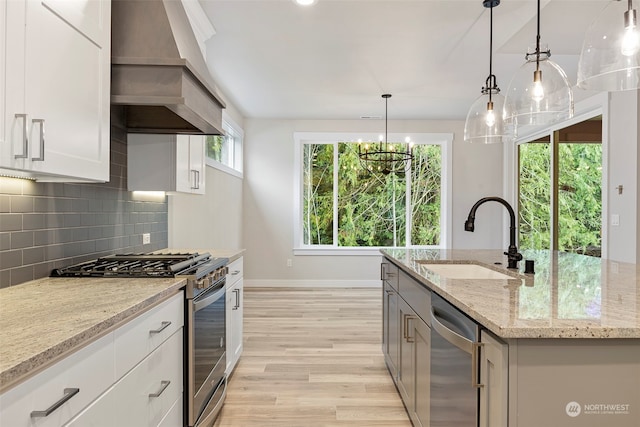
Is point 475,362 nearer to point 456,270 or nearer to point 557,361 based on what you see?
point 557,361

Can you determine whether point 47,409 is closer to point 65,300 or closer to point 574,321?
point 65,300

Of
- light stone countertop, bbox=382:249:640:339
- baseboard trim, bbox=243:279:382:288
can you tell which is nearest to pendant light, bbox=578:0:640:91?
light stone countertop, bbox=382:249:640:339

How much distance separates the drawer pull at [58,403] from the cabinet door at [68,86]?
0.74m

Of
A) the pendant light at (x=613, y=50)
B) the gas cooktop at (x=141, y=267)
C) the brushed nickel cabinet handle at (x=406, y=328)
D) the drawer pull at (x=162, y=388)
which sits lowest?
the drawer pull at (x=162, y=388)

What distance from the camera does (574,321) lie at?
1.13 meters

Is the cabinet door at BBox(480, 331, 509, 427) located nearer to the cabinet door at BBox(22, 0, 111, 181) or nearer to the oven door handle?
the oven door handle

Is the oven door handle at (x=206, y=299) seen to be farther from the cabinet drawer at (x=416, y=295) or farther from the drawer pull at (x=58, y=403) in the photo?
the cabinet drawer at (x=416, y=295)

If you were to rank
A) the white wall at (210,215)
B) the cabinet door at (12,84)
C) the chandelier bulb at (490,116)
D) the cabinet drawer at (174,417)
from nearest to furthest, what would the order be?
the cabinet door at (12,84)
the cabinet drawer at (174,417)
the chandelier bulb at (490,116)
the white wall at (210,215)

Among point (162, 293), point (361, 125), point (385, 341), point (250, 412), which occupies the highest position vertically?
point (361, 125)

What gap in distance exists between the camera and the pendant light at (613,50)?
Answer: 4.81 feet

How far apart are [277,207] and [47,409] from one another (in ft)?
18.4

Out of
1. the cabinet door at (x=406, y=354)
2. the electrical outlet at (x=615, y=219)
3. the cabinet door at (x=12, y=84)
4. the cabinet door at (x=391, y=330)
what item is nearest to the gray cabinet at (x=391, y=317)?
the cabinet door at (x=391, y=330)

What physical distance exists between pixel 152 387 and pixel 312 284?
503 cm

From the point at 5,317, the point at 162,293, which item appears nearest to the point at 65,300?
the point at 5,317
